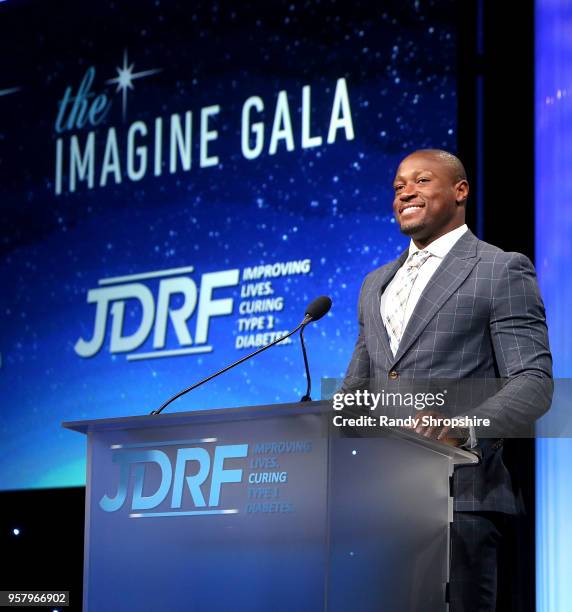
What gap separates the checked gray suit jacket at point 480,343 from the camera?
231cm

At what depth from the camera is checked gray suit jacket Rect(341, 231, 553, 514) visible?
7.57 feet

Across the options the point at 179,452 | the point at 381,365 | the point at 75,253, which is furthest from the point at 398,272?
the point at 75,253

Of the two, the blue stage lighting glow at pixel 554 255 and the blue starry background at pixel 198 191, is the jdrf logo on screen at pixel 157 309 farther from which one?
the blue stage lighting glow at pixel 554 255

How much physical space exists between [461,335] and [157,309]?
258cm

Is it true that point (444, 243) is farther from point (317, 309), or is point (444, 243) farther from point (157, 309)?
point (157, 309)

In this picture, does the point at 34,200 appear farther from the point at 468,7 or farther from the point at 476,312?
the point at 476,312

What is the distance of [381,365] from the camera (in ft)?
8.38

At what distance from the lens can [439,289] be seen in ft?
8.27

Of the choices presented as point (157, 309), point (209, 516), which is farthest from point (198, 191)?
point (209, 516)

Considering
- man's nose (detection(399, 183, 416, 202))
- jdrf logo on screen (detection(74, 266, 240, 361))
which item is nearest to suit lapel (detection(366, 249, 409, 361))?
man's nose (detection(399, 183, 416, 202))

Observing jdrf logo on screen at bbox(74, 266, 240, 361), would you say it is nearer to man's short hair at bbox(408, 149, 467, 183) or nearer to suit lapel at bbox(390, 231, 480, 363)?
man's short hair at bbox(408, 149, 467, 183)

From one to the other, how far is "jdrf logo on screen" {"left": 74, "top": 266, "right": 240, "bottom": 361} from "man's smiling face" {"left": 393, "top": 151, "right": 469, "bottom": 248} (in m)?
1.97

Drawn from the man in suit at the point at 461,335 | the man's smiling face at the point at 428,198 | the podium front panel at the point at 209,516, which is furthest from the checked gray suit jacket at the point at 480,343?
the podium front panel at the point at 209,516

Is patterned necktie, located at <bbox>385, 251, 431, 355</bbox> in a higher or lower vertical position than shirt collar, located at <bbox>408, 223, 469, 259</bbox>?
lower
